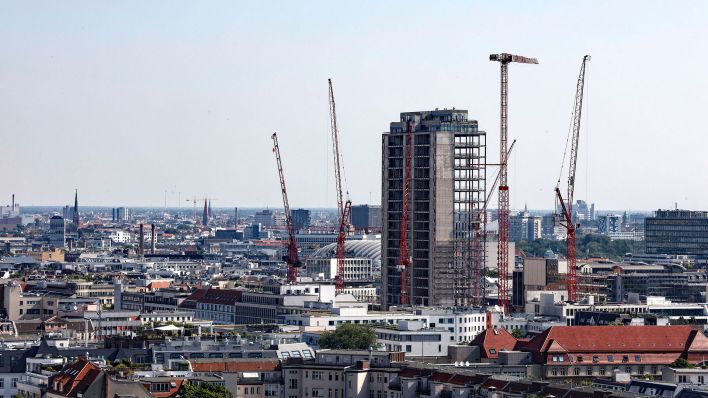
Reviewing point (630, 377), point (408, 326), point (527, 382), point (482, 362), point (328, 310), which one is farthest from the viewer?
point (328, 310)

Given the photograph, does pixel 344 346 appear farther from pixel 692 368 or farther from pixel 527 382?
pixel 527 382

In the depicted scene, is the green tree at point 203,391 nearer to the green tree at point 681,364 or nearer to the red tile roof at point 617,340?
the red tile roof at point 617,340

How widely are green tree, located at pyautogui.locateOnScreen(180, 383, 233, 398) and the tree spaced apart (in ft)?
104

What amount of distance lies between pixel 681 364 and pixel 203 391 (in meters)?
36.3

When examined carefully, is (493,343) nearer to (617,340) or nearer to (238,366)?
(617,340)

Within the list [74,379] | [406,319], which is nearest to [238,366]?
[74,379]

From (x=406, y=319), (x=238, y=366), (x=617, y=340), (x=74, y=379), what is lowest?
(x=74, y=379)

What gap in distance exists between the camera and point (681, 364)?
449ft

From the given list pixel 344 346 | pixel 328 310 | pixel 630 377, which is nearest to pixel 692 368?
pixel 630 377

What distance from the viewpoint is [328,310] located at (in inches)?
7146

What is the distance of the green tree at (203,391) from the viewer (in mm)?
111650

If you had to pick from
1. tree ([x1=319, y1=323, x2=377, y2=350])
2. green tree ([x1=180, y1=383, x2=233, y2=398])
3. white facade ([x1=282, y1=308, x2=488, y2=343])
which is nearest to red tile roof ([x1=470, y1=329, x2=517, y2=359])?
tree ([x1=319, y1=323, x2=377, y2=350])

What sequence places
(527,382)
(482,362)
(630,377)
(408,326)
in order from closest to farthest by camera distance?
(527,382), (630,377), (482,362), (408,326)

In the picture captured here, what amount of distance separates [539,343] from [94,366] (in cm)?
3535
